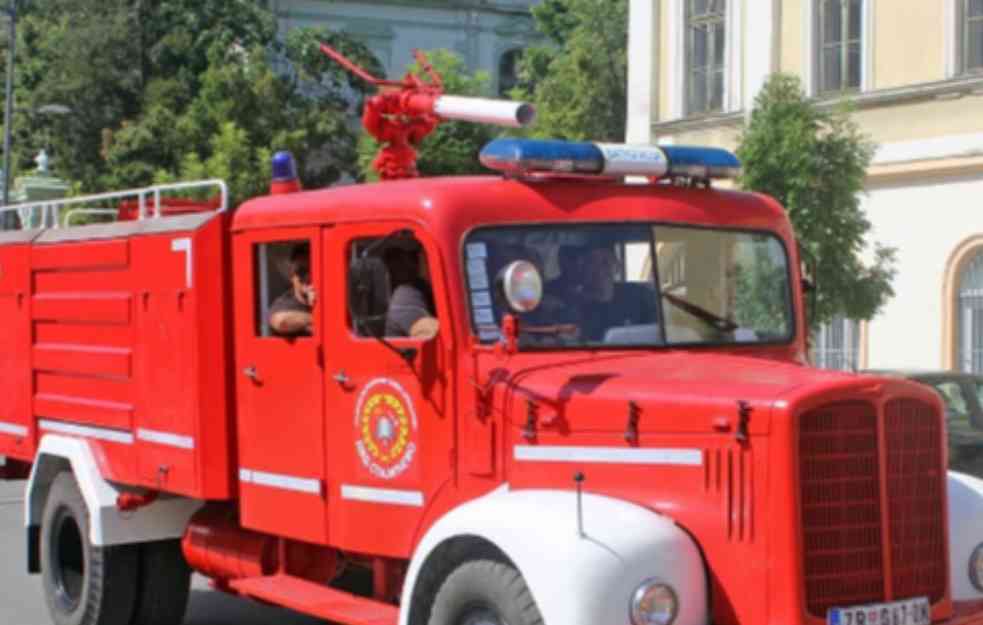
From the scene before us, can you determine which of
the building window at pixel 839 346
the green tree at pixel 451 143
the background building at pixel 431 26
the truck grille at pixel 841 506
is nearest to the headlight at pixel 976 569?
the truck grille at pixel 841 506

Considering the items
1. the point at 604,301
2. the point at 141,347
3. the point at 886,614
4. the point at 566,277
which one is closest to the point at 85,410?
the point at 141,347

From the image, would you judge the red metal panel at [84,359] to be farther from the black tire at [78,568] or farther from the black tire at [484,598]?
the black tire at [484,598]

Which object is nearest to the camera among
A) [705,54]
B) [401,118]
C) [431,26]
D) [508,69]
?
[401,118]

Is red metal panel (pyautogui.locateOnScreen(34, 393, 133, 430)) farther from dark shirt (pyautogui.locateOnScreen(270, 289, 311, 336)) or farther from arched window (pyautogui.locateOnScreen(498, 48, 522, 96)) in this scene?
arched window (pyautogui.locateOnScreen(498, 48, 522, 96))

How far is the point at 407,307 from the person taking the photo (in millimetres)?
7254

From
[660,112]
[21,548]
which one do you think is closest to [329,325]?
[21,548]

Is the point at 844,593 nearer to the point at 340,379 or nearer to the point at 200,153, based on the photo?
the point at 340,379

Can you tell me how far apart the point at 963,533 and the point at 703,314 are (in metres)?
1.38

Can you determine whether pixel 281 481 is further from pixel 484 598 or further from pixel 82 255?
pixel 82 255

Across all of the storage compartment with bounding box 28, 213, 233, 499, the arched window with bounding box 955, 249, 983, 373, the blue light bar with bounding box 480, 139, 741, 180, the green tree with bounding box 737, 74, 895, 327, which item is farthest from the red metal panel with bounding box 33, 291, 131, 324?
the arched window with bounding box 955, 249, 983, 373

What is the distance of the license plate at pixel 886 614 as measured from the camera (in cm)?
605

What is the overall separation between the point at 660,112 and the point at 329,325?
22.1 meters

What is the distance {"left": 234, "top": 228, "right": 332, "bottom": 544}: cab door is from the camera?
7.78 meters

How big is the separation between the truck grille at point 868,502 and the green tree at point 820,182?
1290 cm
